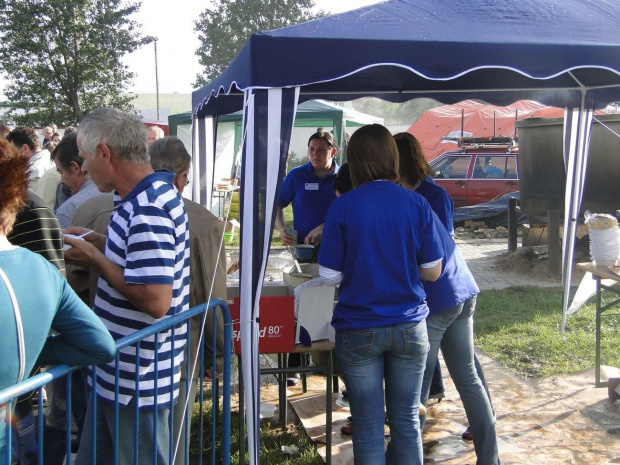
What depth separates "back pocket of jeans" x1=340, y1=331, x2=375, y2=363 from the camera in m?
2.75

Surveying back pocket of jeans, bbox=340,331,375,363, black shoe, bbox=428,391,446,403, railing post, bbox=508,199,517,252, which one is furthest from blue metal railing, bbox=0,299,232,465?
railing post, bbox=508,199,517,252

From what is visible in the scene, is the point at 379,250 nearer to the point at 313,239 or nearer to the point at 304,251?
the point at 304,251

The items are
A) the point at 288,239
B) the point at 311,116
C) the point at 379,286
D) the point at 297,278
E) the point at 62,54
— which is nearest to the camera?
the point at 379,286

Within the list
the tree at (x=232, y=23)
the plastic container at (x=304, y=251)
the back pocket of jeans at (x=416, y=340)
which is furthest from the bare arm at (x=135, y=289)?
the tree at (x=232, y=23)

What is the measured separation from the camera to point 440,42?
3.06m

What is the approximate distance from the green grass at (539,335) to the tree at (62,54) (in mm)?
24776

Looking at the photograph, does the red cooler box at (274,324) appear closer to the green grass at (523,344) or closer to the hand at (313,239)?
the green grass at (523,344)

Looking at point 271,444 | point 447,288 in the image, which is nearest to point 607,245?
point 447,288

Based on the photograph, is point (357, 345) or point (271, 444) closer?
point (357, 345)

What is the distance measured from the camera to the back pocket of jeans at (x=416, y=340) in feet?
9.07

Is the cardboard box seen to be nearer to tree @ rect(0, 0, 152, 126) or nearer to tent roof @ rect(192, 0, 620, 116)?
tent roof @ rect(192, 0, 620, 116)

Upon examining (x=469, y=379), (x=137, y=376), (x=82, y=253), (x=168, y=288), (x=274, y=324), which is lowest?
(x=469, y=379)

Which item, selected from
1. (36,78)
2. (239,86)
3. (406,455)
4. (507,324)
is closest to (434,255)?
(406,455)

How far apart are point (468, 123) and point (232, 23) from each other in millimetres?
25361
